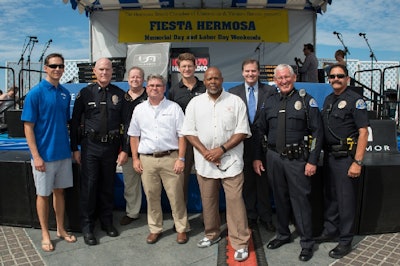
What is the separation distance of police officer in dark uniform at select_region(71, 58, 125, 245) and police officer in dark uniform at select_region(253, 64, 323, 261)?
150 centimetres

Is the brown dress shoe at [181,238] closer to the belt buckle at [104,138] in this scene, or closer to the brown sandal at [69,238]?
the brown sandal at [69,238]

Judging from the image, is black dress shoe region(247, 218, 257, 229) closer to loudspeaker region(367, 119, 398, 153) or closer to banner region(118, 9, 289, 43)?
loudspeaker region(367, 119, 398, 153)

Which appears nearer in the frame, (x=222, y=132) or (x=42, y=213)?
(x=222, y=132)

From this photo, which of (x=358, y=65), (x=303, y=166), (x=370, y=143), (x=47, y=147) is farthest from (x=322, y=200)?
(x=358, y=65)

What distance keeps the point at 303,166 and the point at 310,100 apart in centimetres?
57

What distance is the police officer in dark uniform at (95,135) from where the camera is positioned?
3088 mm

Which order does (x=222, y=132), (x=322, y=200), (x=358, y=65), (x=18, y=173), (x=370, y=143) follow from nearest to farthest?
(x=222, y=132) → (x=322, y=200) → (x=18, y=173) → (x=370, y=143) → (x=358, y=65)

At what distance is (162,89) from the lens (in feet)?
9.78

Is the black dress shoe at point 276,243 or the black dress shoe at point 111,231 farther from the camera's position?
the black dress shoe at point 111,231

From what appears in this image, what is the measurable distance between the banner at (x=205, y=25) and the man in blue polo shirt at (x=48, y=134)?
5965 mm

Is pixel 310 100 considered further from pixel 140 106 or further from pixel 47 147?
pixel 47 147

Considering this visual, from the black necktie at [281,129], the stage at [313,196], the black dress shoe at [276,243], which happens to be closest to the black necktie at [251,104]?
the black necktie at [281,129]

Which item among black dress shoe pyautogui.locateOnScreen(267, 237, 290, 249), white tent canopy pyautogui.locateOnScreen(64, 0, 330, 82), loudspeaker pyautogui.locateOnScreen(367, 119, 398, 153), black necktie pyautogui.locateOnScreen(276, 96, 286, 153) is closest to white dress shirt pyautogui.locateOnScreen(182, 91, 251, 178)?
black necktie pyautogui.locateOnScreen(276, 96, 286, 153)

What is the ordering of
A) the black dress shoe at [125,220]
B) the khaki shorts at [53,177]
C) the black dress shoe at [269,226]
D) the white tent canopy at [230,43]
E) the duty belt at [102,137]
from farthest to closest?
the white tent canopy at [230,43] → the black dress shoe at [125,220] → the black dress shoe at [269,226] → the duty belt at [102,137] → the khaki shorts at [53,177]
